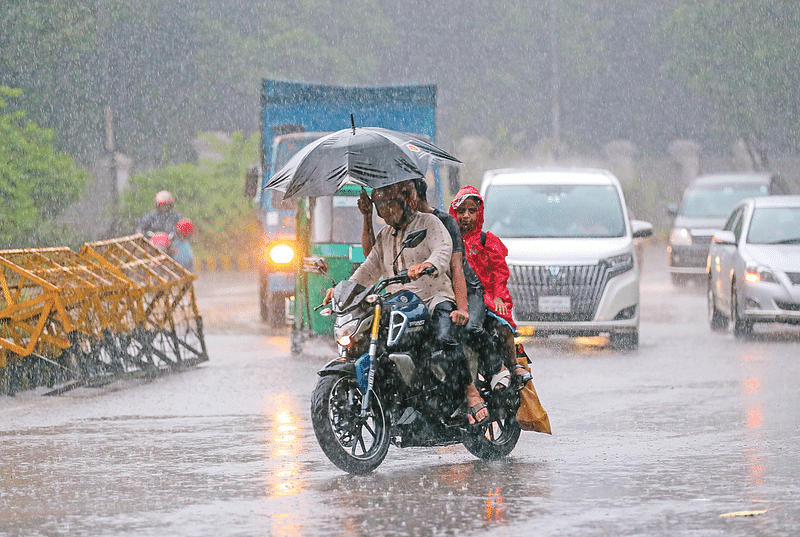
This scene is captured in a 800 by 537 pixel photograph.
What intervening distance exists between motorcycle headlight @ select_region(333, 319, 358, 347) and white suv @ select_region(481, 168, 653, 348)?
278 inches

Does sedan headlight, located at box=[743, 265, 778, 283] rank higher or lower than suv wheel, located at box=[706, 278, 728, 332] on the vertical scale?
higher

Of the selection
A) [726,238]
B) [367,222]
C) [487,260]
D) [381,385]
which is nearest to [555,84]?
[726,238]

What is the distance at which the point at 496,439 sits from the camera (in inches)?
330

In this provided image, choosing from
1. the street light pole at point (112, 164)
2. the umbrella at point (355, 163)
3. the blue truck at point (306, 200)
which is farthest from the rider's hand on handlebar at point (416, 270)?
the street light pole at point (112, 164)

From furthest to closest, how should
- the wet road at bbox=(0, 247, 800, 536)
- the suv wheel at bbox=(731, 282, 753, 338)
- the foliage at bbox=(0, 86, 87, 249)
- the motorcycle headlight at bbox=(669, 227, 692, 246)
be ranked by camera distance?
the motorcycle headlight at bbox=(669, 227, 692, 246) → the foliage at bbox=(0, 86, 87, 249) → the suv wheel at bbox=(731, 282, 753, 338) → the wet road at bbox=(0, 247, 800, 536)

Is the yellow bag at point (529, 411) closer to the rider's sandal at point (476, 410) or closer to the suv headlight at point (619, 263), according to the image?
the rider's sandal at point (476, 410)

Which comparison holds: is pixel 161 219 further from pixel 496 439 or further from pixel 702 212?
pixel 702 212

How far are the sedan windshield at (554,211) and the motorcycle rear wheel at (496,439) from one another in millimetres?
7212

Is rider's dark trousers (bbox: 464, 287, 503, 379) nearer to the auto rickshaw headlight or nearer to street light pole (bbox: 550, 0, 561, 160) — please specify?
the auto rickshaw headlight

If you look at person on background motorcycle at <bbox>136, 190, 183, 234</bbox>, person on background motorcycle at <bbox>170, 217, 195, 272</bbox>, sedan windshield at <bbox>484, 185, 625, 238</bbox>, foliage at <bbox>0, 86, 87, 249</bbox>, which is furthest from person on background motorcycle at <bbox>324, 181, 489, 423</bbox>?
foliage at <bbox>0, 86, 87, 249</bbox>

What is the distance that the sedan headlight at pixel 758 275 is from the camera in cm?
1527

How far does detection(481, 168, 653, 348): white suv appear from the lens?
14680 millimetres

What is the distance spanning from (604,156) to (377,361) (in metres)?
46.4

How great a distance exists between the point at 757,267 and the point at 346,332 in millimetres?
8802
